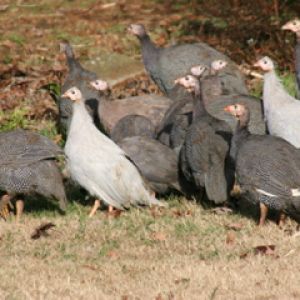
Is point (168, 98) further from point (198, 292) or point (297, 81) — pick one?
point (198, 292)

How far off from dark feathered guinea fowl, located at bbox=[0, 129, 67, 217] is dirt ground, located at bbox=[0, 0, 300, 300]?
21cm

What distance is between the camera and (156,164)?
339 inches

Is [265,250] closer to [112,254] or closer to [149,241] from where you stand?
[149,241]

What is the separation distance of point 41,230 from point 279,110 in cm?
222

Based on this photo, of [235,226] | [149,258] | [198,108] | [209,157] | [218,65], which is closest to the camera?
[149,258]

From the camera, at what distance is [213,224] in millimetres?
7734

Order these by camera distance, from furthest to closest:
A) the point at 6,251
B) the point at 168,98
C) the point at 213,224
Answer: the point at 168,98
the point at 213,224
the point at 6,251

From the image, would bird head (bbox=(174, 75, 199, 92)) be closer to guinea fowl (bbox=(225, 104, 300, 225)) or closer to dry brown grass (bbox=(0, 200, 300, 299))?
dry brown grass (bbox=(0, 200, 300, 299))

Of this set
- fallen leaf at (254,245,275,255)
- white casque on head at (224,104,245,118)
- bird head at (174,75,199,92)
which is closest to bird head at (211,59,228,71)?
bird head at (174,75,199,92)

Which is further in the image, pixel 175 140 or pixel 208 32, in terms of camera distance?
pixel 208 32

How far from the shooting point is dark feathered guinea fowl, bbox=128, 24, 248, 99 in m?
10.8

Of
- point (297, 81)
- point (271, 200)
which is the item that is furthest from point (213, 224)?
point (297, 81)

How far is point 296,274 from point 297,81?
371cm

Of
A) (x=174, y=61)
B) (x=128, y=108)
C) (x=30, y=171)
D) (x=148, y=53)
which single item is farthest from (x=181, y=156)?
(x=148, y=53)
